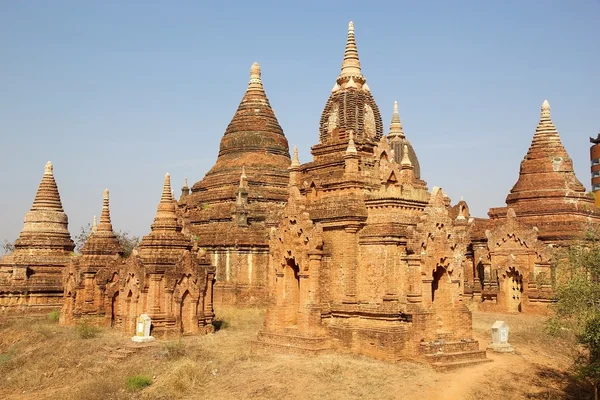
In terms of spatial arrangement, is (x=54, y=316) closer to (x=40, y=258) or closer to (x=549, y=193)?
(x=40, y=258)

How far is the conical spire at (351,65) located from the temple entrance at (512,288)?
44.3 feet

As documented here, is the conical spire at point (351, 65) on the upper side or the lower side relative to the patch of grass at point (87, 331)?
Result: upper

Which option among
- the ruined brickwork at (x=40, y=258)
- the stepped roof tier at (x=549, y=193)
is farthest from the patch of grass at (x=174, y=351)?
A: the stepped roof tier at (x=549, y=193)

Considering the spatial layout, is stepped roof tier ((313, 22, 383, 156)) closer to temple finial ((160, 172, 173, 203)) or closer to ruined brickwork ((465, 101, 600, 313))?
temple finial ((160, 172, 173, 203))

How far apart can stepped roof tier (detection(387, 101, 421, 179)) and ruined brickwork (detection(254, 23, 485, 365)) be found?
20.7m

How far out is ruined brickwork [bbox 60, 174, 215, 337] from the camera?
83.9 feet

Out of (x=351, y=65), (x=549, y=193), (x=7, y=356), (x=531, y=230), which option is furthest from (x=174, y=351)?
(x=549, y=193)

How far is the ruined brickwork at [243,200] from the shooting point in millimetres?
35344

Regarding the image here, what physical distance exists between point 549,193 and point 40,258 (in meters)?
26.6

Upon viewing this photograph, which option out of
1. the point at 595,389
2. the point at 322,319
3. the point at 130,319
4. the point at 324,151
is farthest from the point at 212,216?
the point at 595,389

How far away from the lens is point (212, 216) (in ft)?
124

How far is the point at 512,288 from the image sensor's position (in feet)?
108

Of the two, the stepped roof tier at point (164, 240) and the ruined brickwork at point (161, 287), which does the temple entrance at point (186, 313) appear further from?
the stepped roof tier at point (164, 240)

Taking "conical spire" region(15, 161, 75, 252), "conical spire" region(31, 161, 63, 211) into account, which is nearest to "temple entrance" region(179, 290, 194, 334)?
"conical spire" region(15, 161, 75, 252)
